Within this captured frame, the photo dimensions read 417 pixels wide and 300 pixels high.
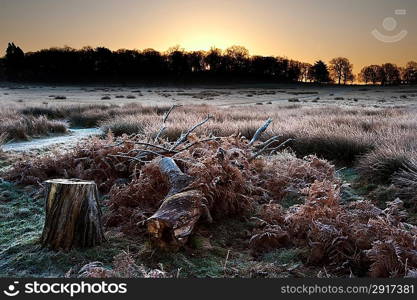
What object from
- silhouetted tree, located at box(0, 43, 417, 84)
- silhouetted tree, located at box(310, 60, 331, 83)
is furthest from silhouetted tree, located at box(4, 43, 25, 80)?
silhouetted tree, located at box(310, 60, 331, 83)

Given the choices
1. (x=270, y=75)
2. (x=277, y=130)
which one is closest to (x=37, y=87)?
(x=270, y=75)

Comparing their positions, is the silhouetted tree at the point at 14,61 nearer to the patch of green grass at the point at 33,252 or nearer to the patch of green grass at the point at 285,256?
the patch of green grass at the point at 33,252

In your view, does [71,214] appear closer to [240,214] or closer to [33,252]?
[33,252]

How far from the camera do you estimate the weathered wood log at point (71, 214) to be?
12.6 ft

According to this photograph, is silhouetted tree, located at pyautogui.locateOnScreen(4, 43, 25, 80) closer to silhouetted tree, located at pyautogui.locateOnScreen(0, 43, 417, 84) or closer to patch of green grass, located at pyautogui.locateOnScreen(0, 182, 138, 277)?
silhouetted tree, located at pyautogui.locateOnScreen(0, 43, 417, 84)

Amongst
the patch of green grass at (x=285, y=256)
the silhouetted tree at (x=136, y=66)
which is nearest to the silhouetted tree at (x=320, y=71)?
the silhouetted tree at (x=136, y=66)

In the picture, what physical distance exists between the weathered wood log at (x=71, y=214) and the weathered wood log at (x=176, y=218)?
0.54 metres

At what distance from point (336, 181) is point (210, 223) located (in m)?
1.97

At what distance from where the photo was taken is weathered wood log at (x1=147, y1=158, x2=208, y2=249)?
393cm

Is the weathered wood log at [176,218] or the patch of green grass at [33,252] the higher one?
the weathered wood log at [176,218]

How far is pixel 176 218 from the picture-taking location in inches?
157

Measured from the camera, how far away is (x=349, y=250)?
12.7 feet

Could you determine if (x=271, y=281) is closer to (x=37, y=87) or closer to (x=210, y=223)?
(x=210, y=223)

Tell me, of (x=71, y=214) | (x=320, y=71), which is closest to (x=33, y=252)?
(x=71, y=214)
